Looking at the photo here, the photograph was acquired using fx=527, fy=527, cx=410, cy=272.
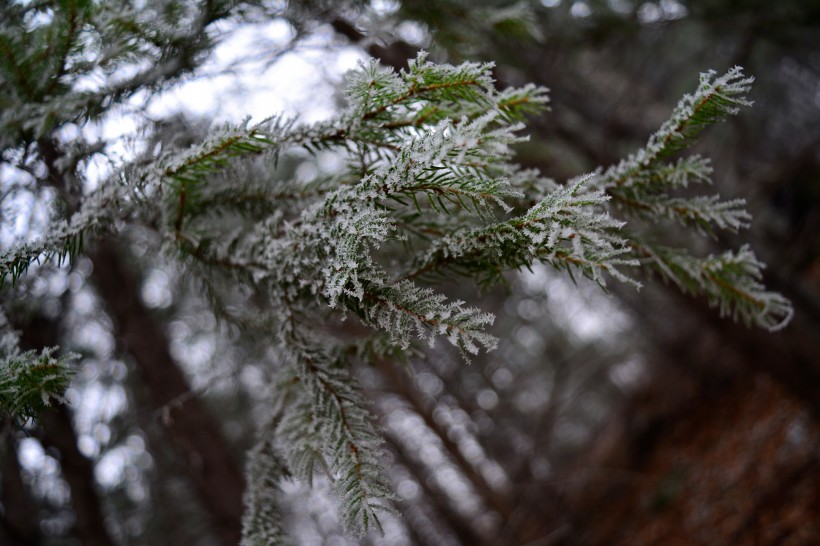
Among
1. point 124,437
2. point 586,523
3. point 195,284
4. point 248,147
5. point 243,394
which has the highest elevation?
point 248,147

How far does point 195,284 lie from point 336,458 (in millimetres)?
721

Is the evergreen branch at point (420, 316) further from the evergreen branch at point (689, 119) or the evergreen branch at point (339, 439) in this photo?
the evergreen branch at point (689, 119)

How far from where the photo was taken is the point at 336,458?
110 cm

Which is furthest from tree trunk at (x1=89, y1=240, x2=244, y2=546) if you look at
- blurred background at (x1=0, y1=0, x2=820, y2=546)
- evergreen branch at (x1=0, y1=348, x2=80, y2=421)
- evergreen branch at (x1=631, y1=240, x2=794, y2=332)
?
evergreen branch at (x1=631, y1=240, x2=794, y2=332)

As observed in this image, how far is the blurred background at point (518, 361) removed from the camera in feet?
7.29

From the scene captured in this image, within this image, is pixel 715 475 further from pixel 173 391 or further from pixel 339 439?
pixel 339 439

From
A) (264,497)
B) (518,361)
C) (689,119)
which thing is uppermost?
(689,119)

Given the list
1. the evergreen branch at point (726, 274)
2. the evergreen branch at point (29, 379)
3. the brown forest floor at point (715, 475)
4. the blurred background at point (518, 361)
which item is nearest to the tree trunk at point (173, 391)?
the blurred background at point (518, 361)

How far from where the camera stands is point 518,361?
23.0 ft

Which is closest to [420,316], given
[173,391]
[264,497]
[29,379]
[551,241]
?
[551,241]

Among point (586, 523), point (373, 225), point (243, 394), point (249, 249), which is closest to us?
point (373, 225)

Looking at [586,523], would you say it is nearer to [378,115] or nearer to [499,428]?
[499,428]

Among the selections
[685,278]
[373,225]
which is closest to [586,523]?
[685,278]

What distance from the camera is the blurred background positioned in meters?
2.22
